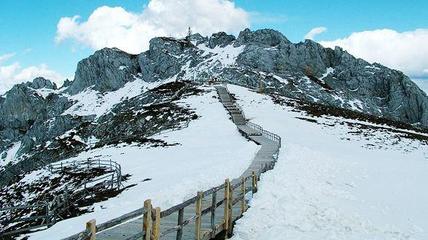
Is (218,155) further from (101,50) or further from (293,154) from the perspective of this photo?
(101,50)

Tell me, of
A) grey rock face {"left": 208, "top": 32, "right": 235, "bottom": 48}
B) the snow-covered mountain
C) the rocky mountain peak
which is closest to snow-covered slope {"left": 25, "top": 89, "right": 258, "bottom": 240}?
the snow-covered mountain

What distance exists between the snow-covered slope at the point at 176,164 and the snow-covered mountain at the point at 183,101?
10.5 inches

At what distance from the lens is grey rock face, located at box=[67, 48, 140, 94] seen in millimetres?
171750

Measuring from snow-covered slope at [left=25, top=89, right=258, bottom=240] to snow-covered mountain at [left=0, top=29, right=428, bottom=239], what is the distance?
0.87ft

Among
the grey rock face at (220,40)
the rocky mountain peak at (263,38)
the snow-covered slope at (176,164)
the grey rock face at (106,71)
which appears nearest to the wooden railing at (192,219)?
the snow-covered slope at (176,164)

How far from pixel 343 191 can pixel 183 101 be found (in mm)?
53365

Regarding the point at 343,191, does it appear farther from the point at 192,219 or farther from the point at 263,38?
the point at 263,38

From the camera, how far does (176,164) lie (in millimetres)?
33656

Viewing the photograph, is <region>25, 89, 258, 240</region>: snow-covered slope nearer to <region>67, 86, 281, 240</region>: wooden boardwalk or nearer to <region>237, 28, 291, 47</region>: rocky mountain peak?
<region>67, 86, 281, 240</region>: wooden boardwalk

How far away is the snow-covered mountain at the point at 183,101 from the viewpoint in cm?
4769

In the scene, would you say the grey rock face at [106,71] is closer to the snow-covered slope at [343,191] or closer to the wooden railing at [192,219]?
the snow-covered slope at [343,191]


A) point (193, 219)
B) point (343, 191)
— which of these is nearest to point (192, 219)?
point (193, 219)

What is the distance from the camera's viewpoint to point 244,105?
73.8 metres

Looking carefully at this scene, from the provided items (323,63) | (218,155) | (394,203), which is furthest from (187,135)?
(323,63)
